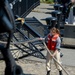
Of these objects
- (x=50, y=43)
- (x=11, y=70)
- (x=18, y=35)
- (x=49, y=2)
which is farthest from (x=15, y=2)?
(x=49, y=2)

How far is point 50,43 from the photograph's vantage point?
806cm

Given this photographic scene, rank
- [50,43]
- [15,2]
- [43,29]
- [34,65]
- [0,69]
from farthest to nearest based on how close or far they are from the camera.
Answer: [43,29] < [15,2] < [34,65] < [0,69] < [50,43]

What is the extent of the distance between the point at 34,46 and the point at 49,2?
2601cm

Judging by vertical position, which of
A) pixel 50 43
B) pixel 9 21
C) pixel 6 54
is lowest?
pixel 50 43

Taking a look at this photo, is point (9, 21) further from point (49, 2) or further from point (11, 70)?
point (49, 2)

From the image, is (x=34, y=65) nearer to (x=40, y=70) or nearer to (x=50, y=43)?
(x=40, y=70)

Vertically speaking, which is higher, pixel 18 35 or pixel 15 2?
pixel 15 2

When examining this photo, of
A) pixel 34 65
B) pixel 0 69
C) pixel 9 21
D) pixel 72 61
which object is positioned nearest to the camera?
pixel 9 21

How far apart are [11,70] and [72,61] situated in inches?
229

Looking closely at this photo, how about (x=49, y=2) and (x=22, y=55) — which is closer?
(x=22, y=55)

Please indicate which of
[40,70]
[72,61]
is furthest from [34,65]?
[72,61]

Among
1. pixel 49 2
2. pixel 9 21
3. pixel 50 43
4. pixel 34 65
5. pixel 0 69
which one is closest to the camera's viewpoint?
pixel 9 21

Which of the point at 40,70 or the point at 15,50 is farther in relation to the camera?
the point at 15,50

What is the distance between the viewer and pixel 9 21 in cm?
462
